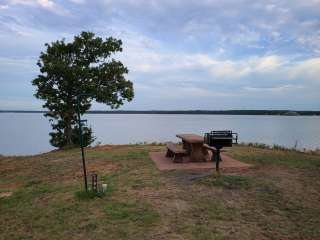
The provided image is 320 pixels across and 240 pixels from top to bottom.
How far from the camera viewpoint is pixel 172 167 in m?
9.45

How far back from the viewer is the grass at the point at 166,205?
4953 mm

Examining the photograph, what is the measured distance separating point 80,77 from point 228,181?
1126cm

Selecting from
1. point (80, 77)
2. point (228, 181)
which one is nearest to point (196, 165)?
point (228, 181)

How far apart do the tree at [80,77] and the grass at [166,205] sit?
7.91 m

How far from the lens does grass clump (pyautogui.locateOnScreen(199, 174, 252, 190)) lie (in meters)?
7.17

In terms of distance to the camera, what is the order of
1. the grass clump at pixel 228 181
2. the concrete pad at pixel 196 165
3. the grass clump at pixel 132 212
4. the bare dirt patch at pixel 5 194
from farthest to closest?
the concrete pad at pixel 196 165, the bare dirt patch at pixel 5 194, the grass clump at pixel 228 181, the grass clump at pixel 132 212

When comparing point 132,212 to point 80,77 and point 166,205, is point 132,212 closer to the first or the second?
point 166,205

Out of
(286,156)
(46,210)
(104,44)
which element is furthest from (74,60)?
(46,210)

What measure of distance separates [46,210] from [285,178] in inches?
204

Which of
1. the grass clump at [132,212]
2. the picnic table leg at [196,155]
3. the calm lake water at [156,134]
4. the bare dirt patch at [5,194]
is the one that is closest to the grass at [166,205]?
the grass clump at [132,212]

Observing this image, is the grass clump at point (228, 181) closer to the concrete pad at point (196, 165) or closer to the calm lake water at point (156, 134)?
the concrete pad at point (196, 165)

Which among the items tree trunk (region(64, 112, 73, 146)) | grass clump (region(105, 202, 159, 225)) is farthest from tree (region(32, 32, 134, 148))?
grass clump (region(105, 202, 159, 225))

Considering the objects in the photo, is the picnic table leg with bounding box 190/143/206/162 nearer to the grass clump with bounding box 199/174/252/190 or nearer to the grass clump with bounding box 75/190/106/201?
the grass clump with bounding box 199/174/252/190

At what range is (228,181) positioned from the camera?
24.7ft
